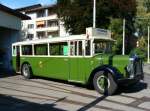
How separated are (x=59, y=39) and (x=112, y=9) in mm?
31091

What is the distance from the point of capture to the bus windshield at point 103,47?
15.2 m

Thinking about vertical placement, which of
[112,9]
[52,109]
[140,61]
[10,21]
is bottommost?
[52,109]

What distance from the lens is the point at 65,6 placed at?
4506 centimetres

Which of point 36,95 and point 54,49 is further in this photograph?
point 54,49

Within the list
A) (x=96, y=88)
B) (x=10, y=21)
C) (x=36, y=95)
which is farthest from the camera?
(x=10, y=21)

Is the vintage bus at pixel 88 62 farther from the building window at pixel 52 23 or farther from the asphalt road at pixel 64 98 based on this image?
the building window at pixel 52 23

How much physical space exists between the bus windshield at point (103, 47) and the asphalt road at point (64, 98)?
1756mm

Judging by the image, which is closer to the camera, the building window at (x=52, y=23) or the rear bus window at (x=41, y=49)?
the rear bus window at (x=41, y=49)

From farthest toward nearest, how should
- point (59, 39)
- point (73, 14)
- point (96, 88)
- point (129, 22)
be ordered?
point (129, 22) < point (73, 14) < point (59, 39) < point (96, 88)

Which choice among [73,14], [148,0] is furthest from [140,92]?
[148,0]

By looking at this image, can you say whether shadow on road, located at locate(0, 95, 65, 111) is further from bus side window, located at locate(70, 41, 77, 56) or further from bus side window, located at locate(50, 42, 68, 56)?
bus side window, located at locate(50, 42, 68, 56)

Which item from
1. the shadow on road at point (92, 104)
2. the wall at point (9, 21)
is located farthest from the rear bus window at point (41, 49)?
the wall at point (9, 21)

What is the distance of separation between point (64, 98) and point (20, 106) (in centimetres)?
206

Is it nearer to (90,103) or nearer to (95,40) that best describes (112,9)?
(95,40)
